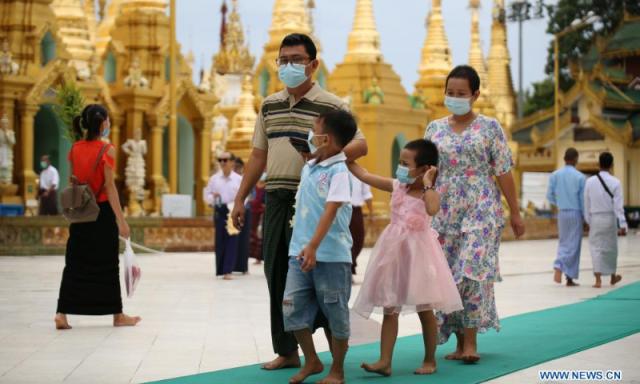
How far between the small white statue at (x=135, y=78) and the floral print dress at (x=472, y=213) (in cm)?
2344

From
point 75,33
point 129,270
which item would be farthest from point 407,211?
point 75,33

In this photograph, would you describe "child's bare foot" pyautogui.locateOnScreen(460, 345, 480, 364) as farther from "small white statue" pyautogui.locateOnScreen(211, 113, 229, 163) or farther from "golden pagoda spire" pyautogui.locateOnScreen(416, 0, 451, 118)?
"golden pagoda spire" pyautogui.locateOnScreen(416, 0, 451, 118)

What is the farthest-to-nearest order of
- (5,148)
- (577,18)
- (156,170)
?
(577,18) < (156,170) < (5,148)

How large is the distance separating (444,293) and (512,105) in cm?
6056

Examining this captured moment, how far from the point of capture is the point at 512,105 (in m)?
67.4

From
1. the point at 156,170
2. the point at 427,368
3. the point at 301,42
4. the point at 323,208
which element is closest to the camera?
the point at 323,208

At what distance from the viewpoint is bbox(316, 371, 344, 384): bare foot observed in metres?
7.27

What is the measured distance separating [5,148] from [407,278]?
65.1ft

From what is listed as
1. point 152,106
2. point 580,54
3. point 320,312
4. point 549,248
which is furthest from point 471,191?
point 580,54

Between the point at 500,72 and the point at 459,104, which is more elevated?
the point at 500,72

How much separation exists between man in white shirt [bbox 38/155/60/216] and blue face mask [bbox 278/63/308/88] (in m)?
19.3

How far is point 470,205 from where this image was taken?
8.47 m

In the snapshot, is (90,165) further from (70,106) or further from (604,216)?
(70,106)

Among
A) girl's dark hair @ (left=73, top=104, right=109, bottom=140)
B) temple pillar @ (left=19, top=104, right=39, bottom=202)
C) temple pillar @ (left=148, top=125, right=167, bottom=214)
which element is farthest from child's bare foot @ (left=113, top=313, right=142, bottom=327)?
temple pillar @ (left=148, top=125, right=167, bottom=214)
